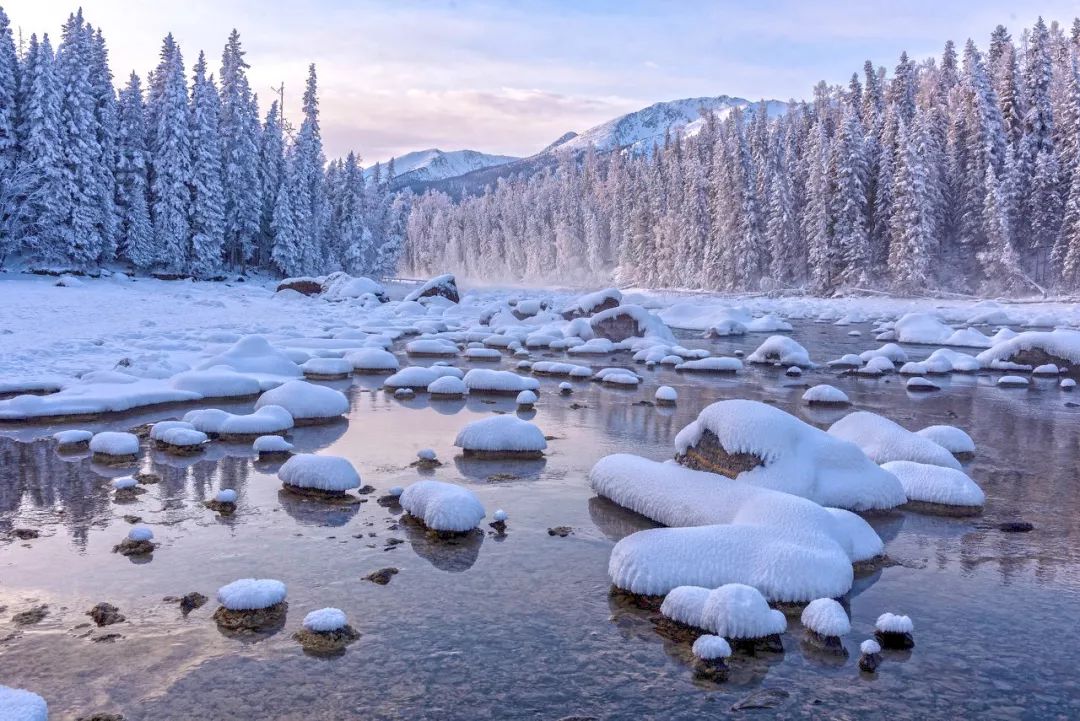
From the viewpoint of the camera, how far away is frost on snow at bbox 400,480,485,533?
734cm

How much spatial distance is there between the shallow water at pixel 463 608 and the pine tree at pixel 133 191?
122 feet

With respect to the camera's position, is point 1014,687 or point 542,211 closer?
point 1014,687

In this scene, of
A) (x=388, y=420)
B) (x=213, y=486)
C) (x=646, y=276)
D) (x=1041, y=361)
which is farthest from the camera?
(x=646, y=276)

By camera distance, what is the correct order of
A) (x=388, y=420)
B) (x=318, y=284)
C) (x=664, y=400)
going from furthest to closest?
(x=318, y=284)
(x=664, y=400)
(x=388, y=420)

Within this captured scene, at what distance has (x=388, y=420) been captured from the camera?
42.6ft

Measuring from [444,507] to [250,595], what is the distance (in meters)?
2.18

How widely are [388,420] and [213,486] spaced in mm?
4413

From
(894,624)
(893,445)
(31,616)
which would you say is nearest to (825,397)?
(893,445)

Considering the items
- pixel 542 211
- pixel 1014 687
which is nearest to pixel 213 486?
pixel 1014 687

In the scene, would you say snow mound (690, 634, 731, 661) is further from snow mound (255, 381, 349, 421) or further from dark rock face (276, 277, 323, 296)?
dark rock face (276, 277, 323, 296)

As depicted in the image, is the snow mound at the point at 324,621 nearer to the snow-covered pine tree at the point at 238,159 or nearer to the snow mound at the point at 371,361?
the snow mound at the point at 371,361

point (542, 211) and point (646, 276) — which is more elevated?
point (542, 211)

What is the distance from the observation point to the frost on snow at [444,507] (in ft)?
24.1

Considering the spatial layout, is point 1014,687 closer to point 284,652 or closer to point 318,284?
point 284,652
